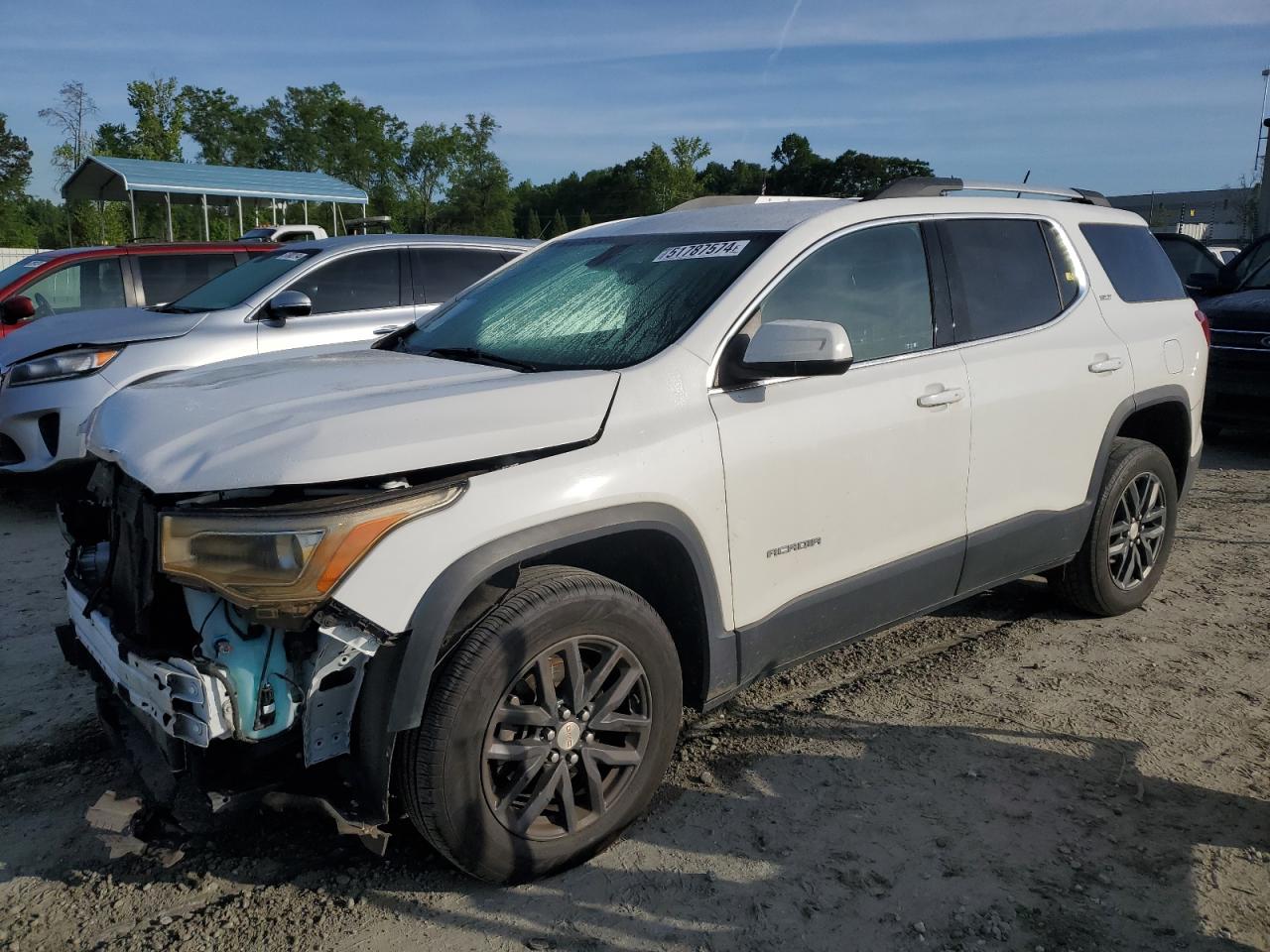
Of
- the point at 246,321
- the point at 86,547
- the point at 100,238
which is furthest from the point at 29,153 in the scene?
the point at 86,547

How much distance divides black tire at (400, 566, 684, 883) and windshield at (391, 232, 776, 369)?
80 centimetres

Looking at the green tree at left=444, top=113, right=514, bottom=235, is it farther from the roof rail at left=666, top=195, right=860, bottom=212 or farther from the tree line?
the roof rail at left=666, top=195, right=860, bottom=212

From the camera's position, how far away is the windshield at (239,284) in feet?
23.2

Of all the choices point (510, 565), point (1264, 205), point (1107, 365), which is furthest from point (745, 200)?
point (1264, 205)

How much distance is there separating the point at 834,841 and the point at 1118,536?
2.47 meters

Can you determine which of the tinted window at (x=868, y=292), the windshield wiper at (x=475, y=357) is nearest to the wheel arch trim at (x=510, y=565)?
the windshield wiper at (x=475, y=357)

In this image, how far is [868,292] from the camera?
3.50 meters

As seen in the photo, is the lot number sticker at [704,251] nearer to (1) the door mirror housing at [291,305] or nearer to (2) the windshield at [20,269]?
(1) the door mirror housing at [291,305]

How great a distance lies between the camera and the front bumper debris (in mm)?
2254

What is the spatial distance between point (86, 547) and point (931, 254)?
306 cm

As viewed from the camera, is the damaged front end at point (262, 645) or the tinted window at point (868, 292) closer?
the damaged front end at point (262, 645)

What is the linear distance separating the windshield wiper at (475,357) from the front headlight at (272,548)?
38.1 inches

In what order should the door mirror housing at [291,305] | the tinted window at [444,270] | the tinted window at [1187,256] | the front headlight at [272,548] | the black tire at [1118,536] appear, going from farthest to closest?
the tinted window at [1187,256] → the tinted window at [444,270] → the door mirror housing at [291,305] → the black tire at [1118,536] → the front headlight at [272,548]

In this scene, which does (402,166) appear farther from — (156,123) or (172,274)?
(172,274)
